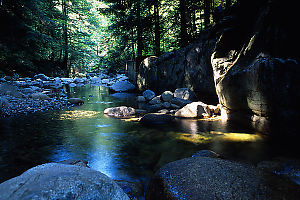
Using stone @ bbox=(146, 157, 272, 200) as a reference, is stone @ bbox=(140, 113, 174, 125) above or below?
above

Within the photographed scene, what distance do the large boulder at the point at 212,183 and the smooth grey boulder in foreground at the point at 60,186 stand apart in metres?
0.60

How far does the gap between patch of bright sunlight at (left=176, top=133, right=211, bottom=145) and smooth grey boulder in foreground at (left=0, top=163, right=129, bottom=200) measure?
2783 millimetres

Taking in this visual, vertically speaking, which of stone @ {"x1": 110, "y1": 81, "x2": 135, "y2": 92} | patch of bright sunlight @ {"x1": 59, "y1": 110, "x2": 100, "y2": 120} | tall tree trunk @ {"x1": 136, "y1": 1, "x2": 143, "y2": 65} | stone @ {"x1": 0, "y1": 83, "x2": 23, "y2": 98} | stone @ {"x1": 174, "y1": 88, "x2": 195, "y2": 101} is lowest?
patch of bright sunlight @ {"x1": 59, "y1": 110, "x2": 100, "y2": 120}

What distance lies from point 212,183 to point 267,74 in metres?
2.85

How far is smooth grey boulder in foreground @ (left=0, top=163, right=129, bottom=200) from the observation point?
4.20 feet

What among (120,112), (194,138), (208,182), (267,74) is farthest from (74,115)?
(267,74)

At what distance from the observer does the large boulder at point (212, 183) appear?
6.15 ft

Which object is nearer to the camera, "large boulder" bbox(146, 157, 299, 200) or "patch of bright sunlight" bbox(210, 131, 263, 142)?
"large boulder" bbox(146, 157, 299, 200)

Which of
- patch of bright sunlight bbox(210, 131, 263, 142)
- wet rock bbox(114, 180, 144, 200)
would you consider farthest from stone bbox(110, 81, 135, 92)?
wet rock bbox(114, 180, 144, 200)

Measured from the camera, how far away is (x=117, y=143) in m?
4.15

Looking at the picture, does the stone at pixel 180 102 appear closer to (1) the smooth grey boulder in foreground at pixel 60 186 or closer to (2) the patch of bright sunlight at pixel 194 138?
(2) the patch of bright sunlight at pixel 194 138

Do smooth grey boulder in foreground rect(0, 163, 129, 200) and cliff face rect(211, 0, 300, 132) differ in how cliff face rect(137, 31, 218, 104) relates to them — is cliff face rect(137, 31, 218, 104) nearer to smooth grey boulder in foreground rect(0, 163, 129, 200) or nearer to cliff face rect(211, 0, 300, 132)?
cliff face rect(211, 0, 300, 132)

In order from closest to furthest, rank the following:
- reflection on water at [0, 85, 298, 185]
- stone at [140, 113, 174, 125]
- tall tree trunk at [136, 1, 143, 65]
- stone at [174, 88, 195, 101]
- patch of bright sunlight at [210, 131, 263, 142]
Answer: reflection on water at [0, 85, 298, 185] < patch of bright sunlight at [210, 131, 263, 142] < stone at [140, 113, 174, 125] < stone at [174, 88, 195, 101] < tall tree trunk at [136, 1, 143, 65]

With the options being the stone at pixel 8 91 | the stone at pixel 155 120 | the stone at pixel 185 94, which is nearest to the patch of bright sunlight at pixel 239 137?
the stone at pixel 155 120
